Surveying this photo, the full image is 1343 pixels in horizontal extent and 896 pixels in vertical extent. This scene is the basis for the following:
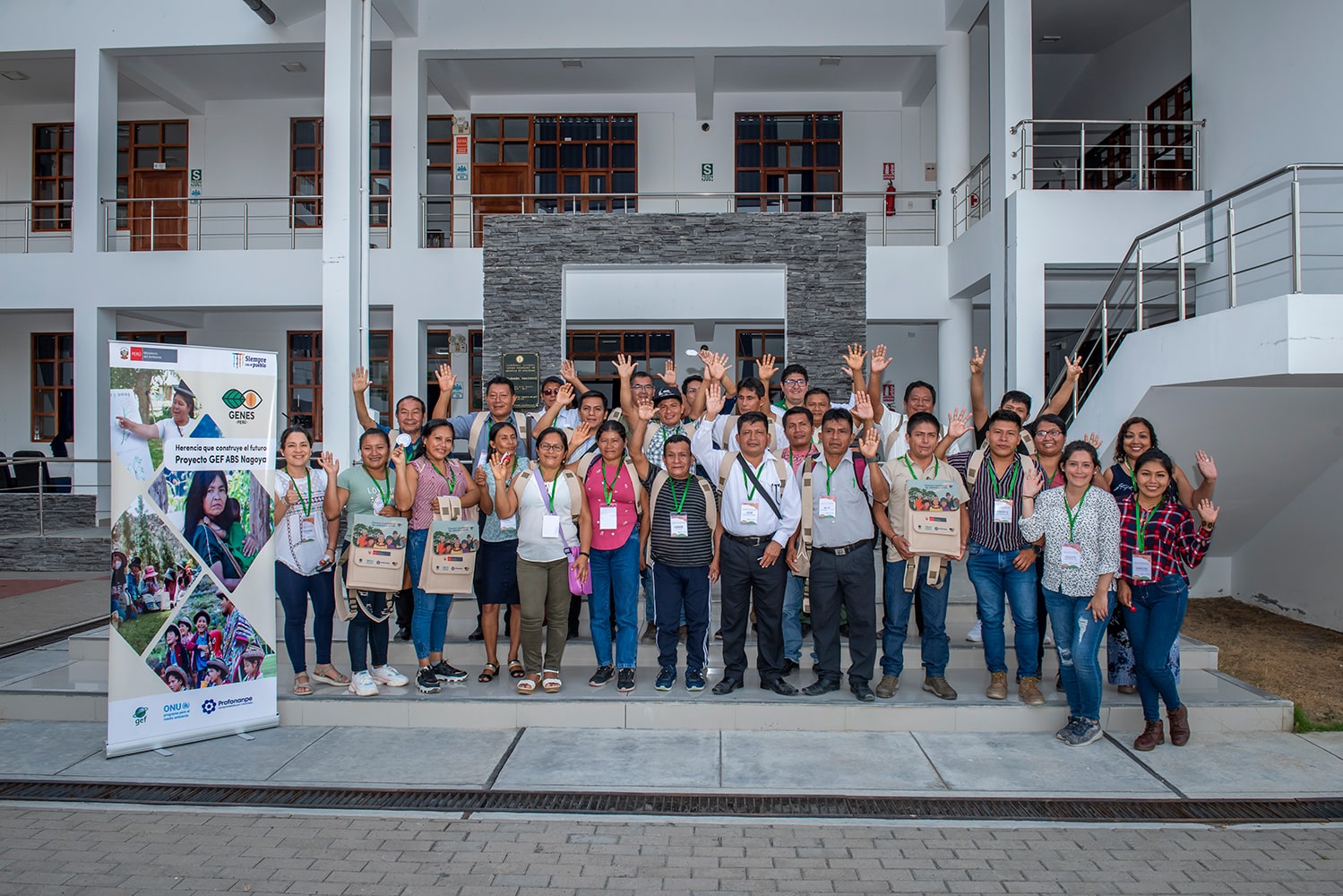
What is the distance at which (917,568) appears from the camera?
4.96 metres

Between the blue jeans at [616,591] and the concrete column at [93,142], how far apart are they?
12312 millimetres

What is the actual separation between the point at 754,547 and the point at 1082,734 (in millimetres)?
2039

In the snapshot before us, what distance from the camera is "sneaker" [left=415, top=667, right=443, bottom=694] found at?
16.9 feet

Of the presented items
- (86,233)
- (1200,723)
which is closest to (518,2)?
(86,233)

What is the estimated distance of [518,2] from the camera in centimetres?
1222

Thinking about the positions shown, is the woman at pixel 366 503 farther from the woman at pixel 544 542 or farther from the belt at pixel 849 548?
the belt at pixel 849 548

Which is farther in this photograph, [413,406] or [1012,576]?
[413,406]

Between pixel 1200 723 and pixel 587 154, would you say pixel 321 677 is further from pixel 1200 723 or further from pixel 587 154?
pixel 587 154

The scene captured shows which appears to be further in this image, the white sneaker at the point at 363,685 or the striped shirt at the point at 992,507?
the white sneaker at the point at 363,685

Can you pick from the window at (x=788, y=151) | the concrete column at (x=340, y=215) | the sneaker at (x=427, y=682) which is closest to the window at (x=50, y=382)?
the concrete column at (x=340, y=215)

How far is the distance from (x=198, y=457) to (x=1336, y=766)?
6204 mm

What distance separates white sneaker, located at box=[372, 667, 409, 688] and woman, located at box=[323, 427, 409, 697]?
76 millimetres

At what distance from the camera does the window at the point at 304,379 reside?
16.0 metres

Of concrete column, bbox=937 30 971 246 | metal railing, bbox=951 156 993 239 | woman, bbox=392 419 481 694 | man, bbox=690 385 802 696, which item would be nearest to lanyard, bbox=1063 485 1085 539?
man, bbox=690 385 802 696
